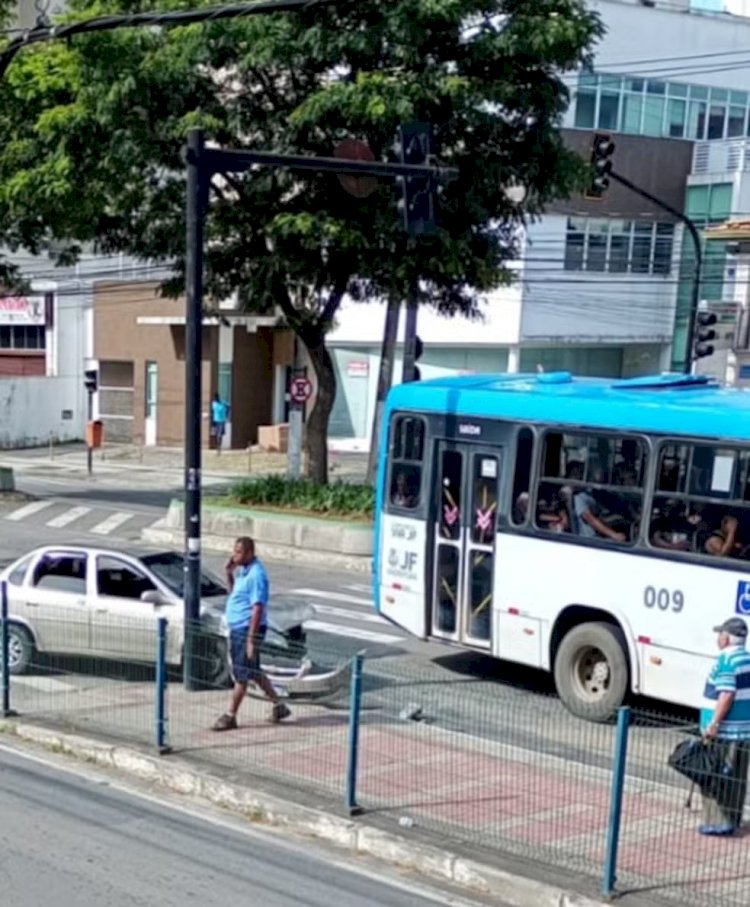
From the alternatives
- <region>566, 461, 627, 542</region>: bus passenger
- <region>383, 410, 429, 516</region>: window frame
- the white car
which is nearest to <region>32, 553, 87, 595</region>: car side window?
the white car

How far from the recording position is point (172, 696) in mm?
12422

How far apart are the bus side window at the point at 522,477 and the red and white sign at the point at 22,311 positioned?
139 feet

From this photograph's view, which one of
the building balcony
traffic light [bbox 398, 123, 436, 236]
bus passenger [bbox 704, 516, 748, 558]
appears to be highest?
the building balcony

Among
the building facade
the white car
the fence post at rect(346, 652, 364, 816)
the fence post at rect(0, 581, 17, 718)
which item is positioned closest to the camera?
the fence post at rect(346, 652, 364, 816)

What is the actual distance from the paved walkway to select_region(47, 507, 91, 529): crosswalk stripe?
16.8 metres

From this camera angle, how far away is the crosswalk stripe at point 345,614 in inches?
730

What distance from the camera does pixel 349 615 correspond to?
18.9 metres

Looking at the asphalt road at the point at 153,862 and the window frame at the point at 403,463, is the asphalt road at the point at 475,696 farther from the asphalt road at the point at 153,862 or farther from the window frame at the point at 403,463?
the asphalt road at the point at 153,862

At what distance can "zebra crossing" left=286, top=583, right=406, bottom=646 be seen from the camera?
17469 millimetres

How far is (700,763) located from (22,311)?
4934cm

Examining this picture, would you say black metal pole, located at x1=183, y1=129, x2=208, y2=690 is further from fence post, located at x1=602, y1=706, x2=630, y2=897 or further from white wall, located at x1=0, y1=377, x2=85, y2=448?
white wall, located at x1=0, y1=377, x2=85, y2=448

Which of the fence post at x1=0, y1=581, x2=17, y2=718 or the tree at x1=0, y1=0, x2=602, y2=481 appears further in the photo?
the tree at x1=0, y1=0, x2=602, y2=481

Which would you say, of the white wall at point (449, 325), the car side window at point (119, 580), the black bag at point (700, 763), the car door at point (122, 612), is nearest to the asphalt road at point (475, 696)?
the black bag at point (700, 763)

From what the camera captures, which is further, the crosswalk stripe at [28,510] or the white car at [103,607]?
the crosswalk stripe at [28,510]
